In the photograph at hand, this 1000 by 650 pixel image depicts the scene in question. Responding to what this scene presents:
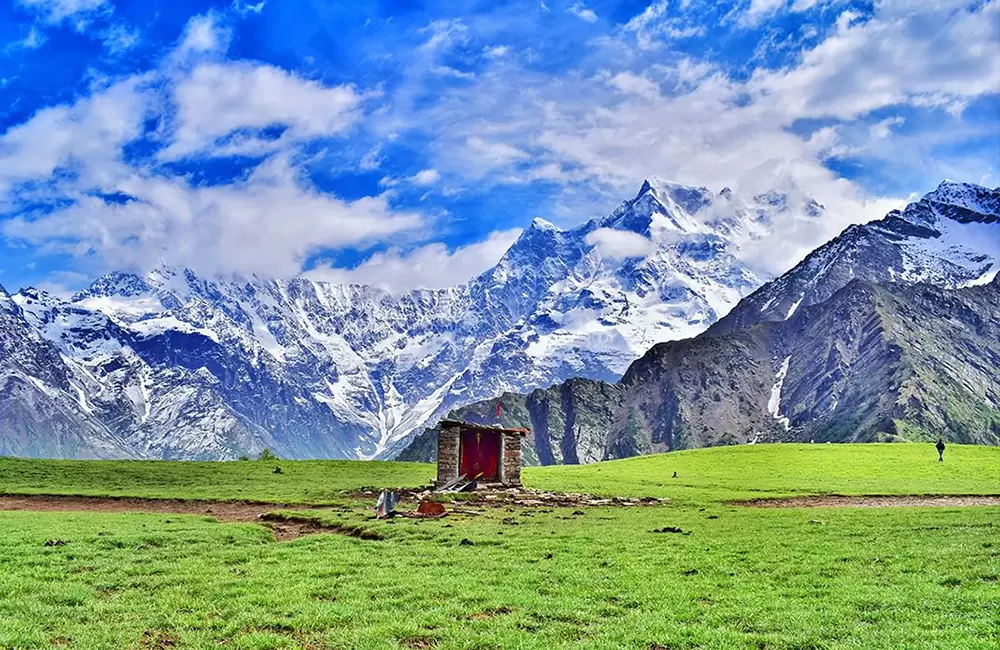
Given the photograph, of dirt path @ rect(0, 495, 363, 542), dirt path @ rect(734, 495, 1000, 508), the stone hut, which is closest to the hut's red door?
the stone hut

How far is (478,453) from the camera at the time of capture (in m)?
64.7

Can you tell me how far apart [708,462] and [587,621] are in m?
78.6

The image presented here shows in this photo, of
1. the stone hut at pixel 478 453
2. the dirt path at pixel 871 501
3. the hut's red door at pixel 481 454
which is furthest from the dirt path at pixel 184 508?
the dirt path at pixel 871 501

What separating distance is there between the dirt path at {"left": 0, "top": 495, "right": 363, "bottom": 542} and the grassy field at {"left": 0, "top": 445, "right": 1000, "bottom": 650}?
2111mm

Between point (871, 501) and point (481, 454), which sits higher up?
A: point (481, 454)

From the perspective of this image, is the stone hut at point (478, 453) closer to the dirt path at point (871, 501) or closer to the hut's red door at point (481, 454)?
the hut's red door at point (481, 454)

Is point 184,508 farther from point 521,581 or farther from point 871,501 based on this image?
point 871,501

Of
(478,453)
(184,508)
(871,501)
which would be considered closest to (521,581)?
(184,508)

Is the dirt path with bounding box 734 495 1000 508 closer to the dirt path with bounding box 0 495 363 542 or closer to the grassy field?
the grassy field

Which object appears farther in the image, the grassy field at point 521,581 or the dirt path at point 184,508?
the dirt path at point 184,508

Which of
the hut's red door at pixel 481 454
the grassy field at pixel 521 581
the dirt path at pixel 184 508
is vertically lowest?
the dirt path at pixel 184 508

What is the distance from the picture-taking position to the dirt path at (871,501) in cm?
5103

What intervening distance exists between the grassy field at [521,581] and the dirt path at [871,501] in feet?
21.4

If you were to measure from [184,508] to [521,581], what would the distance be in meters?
37.1
